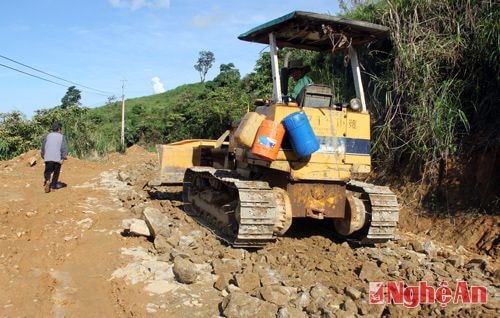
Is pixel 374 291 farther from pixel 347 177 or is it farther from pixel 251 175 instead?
pixel 251 175

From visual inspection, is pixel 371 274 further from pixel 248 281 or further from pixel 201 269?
pixel 201 269

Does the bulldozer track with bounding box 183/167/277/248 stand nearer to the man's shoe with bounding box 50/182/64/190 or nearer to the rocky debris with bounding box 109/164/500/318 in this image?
the rocky debris with bounding box 109/164/500/318

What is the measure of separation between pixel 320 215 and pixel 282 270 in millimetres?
999

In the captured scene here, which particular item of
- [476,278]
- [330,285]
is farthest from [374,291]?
[476,278]

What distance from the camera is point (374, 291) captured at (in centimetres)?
435

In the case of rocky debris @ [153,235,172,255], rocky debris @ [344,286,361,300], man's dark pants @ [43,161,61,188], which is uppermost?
man's dark pants @ [43,161,61,188]

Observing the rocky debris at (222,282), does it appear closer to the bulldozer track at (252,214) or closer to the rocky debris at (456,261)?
the bulldozer track at (252,214)

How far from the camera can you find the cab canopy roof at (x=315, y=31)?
5344mm

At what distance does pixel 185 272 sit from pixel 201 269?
467 mm

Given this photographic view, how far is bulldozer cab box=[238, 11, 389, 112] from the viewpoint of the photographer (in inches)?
213

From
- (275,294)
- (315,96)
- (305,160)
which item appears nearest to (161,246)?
(275,294)

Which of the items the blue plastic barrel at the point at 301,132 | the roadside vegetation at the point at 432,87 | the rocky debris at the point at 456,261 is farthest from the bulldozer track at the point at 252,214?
the rocky debris at the point at 456,261

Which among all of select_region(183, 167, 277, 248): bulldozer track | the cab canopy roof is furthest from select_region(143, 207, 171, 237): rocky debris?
the cab canopy roof

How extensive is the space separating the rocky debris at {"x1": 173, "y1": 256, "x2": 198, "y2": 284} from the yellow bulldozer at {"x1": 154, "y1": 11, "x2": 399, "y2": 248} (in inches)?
31.1
